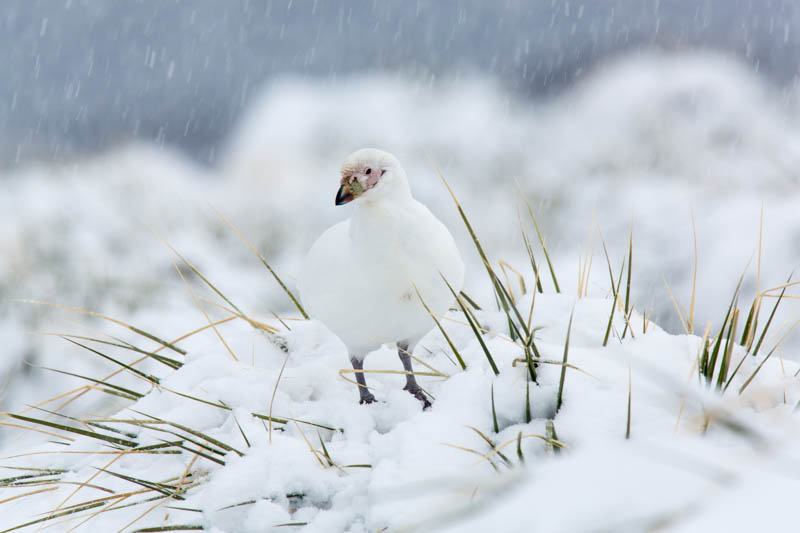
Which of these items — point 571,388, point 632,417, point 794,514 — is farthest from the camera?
point 571,388

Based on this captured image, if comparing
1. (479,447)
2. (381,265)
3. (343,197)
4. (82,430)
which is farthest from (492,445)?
(82,430)

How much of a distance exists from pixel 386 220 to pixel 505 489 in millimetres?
1025

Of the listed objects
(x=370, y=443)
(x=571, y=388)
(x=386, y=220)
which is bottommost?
(x=370, y=443)

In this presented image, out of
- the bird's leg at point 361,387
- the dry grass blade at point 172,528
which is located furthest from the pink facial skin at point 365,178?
the dry grass blade at point 172,528

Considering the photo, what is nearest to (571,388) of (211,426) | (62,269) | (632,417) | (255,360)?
(632,417)

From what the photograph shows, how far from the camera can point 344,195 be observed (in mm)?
1777

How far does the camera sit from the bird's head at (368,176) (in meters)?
1.79

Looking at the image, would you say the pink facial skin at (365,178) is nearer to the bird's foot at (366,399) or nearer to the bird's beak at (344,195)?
the bird's beak at (344,195)

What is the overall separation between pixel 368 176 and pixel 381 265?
26 centimetres

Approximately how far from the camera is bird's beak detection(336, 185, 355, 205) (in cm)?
177

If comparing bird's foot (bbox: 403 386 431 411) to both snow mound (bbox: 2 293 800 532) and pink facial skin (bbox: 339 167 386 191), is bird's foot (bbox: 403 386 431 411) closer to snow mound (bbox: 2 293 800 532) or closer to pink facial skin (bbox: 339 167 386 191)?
snow mound (bbox: 2 293 800 532)

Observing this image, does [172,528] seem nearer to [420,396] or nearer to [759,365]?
[420,396]

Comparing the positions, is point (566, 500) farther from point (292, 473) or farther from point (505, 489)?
point (292, 473)

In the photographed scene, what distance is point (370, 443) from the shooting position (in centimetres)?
168
